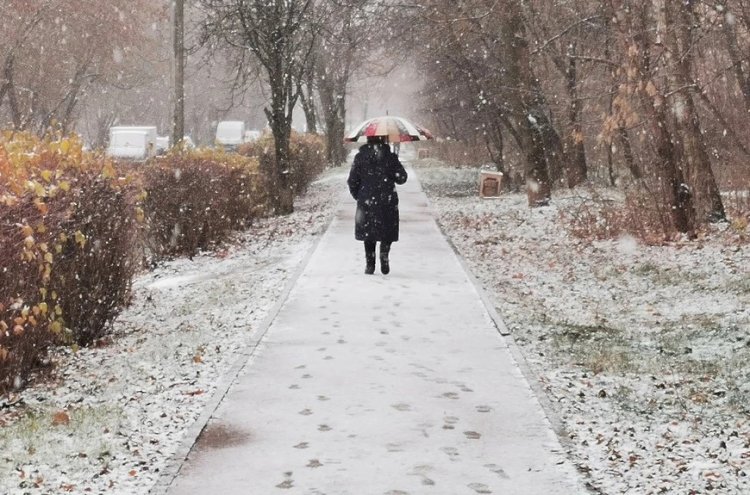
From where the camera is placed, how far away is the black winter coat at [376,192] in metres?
12.0

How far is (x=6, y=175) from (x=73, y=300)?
9.29ft

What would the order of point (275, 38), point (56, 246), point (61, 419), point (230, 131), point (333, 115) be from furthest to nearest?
point (230, 131)
point (333, 115)
point (275, 38)
point (56, 246)
point (61, 419)

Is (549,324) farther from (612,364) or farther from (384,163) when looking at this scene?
(384,163)

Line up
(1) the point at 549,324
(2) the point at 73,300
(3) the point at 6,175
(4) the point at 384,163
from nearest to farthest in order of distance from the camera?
(3) the point at 6,175
(2) the point at 73,300
(1) the point at 549,324
(4) the point at 384,163

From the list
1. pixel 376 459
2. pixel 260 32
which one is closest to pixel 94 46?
pixel 260 32

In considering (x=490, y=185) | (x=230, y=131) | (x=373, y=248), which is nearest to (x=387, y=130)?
(x=373, y=248)

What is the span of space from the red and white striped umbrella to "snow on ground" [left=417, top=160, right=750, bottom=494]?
Result: 2230 millimetres

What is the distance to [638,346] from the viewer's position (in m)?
9.18

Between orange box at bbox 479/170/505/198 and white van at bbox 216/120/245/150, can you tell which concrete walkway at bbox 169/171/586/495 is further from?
white van at bbox 216/120/245/150

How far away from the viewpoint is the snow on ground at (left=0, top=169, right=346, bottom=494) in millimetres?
5711

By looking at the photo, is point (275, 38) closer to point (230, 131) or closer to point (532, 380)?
point (532, 380)

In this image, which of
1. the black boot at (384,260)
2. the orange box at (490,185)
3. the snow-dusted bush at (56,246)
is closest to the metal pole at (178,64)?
the orange box at (490,185)

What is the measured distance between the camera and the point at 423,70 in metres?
35.3

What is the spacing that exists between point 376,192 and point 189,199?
4.60m
